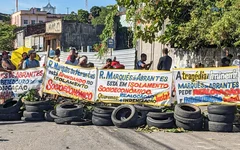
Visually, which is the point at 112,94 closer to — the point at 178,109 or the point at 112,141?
the point at 178,109

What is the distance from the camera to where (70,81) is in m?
13.3

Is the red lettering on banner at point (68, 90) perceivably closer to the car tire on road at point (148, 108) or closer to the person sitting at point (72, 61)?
the person sitting at point (72, 61)

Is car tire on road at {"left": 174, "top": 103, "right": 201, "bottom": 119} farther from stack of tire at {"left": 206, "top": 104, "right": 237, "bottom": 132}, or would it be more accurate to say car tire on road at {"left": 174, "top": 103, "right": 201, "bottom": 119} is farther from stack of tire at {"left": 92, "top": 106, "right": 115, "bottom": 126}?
stack of tire at {"left": 92, "top": 106, "right": 115, "bottom": 126}

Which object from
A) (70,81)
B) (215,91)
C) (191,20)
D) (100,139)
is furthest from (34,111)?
(191,20)

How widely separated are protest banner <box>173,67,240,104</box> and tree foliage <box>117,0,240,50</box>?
3938 mm

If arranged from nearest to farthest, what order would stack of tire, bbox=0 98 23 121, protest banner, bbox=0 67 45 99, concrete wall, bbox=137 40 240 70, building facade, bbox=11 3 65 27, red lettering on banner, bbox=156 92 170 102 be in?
1. red lettering on banner, bbox=156 92 170 102
2. stack of tire, bbox=0 98 23 121
3. protest banner, bbox=0 67 45 99
4. concrete wall, bbox=137 40 240 70
5. building facade, bbox=11 3 65 27

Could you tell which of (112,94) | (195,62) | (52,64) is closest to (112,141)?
(112,94)

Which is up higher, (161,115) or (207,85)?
(207,85)

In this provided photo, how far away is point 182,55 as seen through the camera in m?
21.5

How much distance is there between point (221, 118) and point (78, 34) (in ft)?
126

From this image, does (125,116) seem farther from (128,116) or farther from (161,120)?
(161,120)

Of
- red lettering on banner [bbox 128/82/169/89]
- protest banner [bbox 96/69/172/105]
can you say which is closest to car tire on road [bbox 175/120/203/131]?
protest banner [bbox 96/69/172/105]

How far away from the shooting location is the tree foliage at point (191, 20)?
52.3 ft

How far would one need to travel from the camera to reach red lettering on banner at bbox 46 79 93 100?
13078mm
